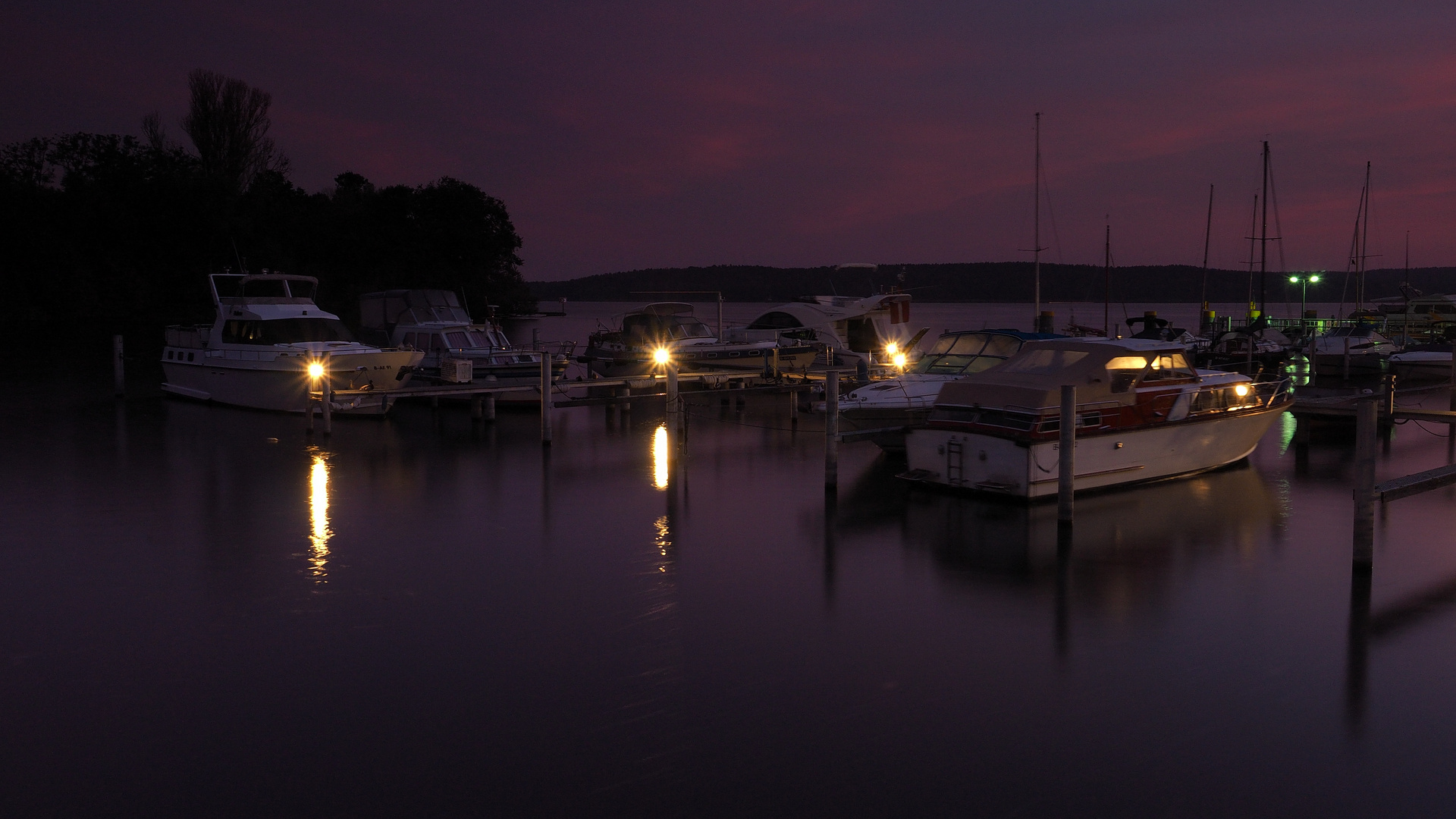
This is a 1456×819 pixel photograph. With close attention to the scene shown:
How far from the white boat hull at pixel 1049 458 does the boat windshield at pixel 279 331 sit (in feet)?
47.6

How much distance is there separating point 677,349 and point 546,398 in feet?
30.3

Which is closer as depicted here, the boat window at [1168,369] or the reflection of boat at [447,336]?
the boat window at [1168,369]

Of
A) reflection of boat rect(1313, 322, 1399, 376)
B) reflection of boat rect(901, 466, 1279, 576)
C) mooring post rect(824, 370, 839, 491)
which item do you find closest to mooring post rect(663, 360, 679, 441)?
mooring post rect(824, 370, 839, 491)

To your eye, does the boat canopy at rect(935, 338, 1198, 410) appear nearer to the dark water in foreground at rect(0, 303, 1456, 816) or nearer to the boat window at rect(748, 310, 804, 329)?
the dark water in foreground at rect(0, 303, 1456, 816)

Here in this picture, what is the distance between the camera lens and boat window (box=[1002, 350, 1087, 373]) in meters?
13.3

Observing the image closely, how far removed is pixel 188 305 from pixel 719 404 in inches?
2311

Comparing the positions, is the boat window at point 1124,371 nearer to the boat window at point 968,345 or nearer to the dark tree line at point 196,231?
the boat window at point 968,345

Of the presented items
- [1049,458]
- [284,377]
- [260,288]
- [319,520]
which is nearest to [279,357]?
[284,377]

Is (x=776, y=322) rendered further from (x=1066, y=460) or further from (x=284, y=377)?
(x=1066, y=460)

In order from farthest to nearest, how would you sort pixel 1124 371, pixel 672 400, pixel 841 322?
1. pixel 841 322
2. pixel 672 400
3. pixel 1124 371

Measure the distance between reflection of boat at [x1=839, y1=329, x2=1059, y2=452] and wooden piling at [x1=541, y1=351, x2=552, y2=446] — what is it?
4.69m

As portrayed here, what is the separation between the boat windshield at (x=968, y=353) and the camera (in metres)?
16.4

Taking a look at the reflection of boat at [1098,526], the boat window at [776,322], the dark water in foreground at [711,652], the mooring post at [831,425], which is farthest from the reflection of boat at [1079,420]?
the boat window at [776,322]

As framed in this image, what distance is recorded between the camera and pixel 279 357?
71.2 feet
